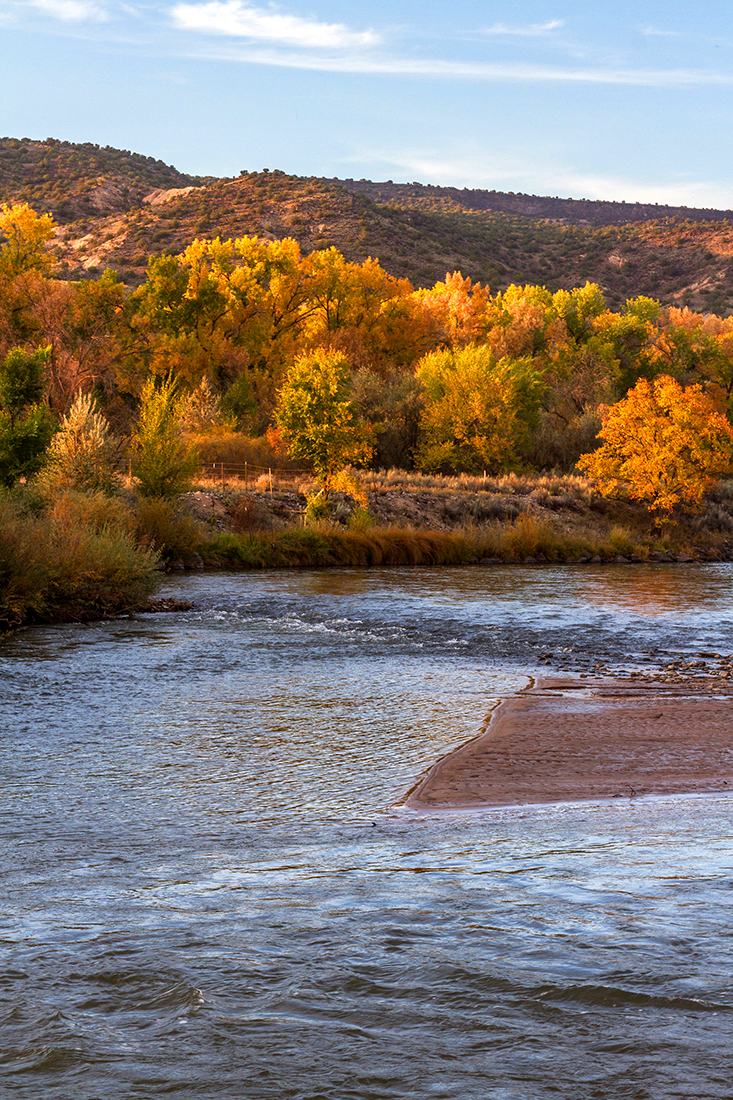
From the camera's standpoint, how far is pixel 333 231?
94.9m

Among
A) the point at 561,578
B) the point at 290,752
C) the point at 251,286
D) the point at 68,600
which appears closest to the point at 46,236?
the point at 251,286

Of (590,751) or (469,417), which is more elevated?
(469,417)

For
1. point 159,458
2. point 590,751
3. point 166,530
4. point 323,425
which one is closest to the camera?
point 590,751

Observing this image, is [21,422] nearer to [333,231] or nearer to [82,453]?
[82,453]

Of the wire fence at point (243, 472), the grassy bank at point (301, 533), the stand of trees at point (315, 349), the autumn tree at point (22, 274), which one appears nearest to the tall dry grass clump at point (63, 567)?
A: the grassy bank at point (301, 533)

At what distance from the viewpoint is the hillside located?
92688mm

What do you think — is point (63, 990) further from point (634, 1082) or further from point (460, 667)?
point (460, 667)

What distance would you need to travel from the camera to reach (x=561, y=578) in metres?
31.4

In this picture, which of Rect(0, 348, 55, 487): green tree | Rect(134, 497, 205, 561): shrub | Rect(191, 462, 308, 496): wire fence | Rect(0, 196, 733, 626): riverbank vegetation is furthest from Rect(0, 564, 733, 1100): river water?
Rect(191, 462, 308, 496): wire fence

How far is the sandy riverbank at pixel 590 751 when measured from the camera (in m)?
8.08

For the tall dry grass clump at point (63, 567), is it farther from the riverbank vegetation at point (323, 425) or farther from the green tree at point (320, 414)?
the green tree at point (320, 414)

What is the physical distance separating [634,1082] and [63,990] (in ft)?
7.50

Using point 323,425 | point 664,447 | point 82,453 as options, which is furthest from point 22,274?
point 664,447

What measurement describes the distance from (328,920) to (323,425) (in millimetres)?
35103
